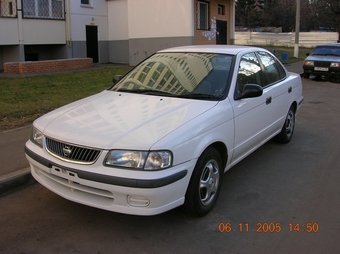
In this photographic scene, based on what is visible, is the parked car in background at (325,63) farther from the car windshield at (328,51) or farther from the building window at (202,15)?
the building window at (202,15)

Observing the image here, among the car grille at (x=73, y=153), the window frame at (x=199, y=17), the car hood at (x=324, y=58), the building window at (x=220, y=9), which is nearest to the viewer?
the car grille at (x=73, y=153)

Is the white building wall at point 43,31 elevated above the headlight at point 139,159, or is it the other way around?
the white building wall at point 43,31

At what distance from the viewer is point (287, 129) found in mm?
6312

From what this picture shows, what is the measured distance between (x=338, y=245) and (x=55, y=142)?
2802 mm

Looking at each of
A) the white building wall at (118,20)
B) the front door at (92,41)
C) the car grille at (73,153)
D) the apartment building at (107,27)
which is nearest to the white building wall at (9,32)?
the apartment building at (107,27)

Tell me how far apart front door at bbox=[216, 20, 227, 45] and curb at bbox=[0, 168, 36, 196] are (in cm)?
1725

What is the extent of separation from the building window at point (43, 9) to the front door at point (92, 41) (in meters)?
1.93

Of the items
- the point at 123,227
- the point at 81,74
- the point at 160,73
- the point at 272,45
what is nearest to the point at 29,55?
the point at 81,74

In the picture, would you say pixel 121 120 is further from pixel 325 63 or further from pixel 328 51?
pixel 328 51

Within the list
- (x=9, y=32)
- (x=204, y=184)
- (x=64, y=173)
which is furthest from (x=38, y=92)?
(x=204, y=184)

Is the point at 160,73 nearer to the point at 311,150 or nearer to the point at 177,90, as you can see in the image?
the point at 177,90

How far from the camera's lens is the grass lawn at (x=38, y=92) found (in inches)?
301

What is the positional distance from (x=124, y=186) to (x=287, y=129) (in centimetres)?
399

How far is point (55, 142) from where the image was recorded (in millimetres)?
3594
